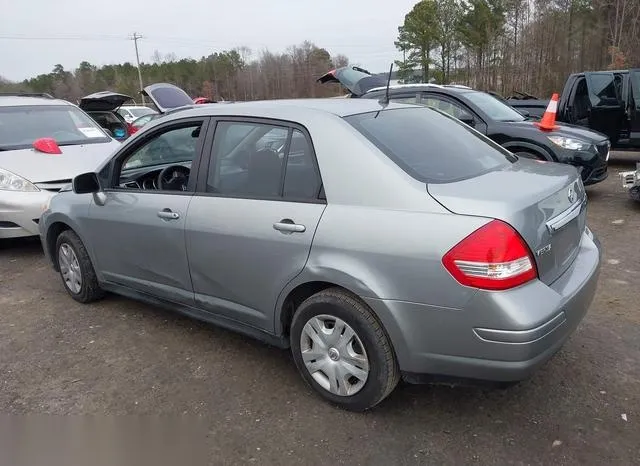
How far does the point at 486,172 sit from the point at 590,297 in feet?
2.75

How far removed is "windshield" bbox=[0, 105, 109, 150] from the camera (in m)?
6.80

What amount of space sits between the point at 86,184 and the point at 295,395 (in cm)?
224

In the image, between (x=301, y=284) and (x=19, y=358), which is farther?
(x=19, y=358)

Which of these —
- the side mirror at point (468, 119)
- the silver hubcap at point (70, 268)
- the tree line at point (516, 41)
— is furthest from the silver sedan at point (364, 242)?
the tree line at point (516, 41)

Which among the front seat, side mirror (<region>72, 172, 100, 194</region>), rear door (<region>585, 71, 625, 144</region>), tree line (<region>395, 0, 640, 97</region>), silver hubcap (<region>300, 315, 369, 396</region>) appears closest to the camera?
silver hubcap (<region>300, 315, 369, 396</region>)

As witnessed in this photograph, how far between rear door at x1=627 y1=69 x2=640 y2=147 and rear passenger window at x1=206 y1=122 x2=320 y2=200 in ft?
29.1

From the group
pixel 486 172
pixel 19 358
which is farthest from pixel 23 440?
pixel 486 172

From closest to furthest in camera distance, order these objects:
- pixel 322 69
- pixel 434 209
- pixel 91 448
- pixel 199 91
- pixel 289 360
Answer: pixel 434 209
pixel 91 448
pixel 289 360
pixel 322 69
pixel 199 91

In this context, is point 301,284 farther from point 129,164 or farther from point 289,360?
point 129,164

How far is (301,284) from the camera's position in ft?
9.25

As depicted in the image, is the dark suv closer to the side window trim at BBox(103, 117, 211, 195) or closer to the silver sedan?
the silver sedan

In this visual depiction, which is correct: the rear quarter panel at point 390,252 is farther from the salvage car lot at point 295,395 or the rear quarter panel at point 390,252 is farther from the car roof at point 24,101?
the car roof at point 24,101

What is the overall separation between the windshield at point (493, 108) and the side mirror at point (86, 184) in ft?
17.3

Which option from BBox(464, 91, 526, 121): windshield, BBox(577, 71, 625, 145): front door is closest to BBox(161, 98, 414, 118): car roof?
BBox(464, 91, 526, 121): windshield
